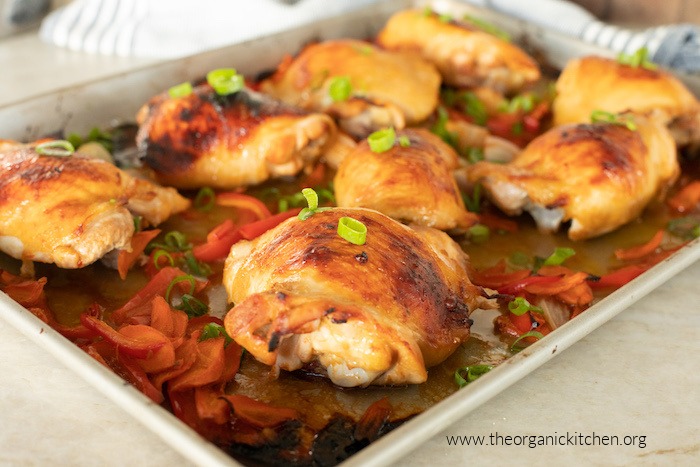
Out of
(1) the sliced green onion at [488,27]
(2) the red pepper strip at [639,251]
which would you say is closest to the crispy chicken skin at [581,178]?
(2) the red pepper strip at [639,251]

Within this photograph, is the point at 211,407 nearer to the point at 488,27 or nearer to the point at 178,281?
the point at 178,281

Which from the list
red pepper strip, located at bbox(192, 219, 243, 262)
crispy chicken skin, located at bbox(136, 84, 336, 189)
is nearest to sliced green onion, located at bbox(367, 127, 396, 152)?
crispy chicken skin, located at bbox(136, 84, 336, 189)

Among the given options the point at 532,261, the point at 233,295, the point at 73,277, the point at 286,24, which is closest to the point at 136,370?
the point at 233,295

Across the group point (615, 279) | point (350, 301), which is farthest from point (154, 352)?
point (615, 279)

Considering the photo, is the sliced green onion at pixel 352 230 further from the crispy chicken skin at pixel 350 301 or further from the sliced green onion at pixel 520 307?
the sliced green onion at pixel 520 307

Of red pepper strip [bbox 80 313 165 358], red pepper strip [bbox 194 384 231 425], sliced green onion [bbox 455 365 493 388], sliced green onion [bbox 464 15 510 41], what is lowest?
red pepper strip [bbox 80 313 165 358]

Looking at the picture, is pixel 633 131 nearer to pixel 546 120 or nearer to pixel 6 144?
pixel 546 120

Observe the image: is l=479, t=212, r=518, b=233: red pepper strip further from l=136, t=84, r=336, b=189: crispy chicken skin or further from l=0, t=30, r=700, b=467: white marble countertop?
l=136, t=84, r=336, b=189: crispy chicken skin
